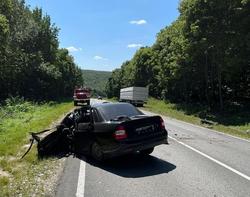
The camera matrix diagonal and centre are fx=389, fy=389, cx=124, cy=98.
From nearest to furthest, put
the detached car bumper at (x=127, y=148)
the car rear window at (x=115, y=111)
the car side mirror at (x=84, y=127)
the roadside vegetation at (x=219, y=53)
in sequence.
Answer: the detached car bumper at (x=127, y=148), the car rear window at (x=115, y=111), the car side mirror at (x=84, y=127), the roadside vegetation at (x=219, y=53)

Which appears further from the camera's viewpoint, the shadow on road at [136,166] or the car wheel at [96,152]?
the car wheel at [96,152]

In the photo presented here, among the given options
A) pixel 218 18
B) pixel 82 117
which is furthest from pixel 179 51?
pixel 82 117

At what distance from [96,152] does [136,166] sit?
1.31m

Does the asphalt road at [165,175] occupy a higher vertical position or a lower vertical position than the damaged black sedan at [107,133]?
lower

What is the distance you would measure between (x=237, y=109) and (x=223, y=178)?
26.2 metres

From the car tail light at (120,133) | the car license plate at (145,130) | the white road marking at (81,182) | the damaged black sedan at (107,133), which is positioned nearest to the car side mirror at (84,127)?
the damaged black sedan at (107,133)

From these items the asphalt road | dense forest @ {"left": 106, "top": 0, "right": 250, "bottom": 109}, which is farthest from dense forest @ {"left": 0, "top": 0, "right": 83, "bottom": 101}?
the asphalt road

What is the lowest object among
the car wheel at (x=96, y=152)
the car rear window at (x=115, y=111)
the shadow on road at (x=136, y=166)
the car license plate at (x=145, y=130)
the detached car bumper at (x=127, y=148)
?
the shadow on road at (x=136, y=166)

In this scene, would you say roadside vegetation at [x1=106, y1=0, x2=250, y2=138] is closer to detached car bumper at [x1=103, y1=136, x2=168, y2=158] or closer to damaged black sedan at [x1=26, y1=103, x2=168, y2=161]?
damaged black sedan at [x1=26, y1=103, x2=168, y2=161]

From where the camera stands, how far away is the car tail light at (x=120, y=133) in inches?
402

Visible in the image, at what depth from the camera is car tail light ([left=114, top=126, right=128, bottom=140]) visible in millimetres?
10211

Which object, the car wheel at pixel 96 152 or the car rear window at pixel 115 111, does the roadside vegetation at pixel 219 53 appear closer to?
the car rear window at pixel 115 111

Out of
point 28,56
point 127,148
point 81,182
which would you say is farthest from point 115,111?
point 28,56

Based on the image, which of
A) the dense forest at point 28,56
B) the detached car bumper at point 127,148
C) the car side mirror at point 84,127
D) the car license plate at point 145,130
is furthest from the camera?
the dense forest at point 28,56
